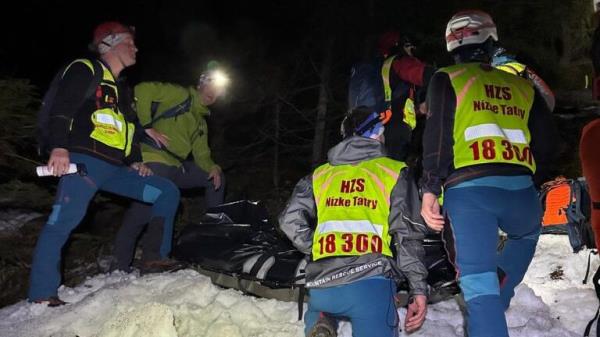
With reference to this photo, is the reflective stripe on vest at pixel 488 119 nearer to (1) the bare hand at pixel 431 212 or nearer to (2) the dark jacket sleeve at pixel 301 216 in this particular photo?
(1) the bare hand at pixel 431 212

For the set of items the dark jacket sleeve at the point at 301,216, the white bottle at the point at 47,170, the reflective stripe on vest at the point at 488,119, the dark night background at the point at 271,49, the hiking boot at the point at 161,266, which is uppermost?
the dark night background at the point at 271,49

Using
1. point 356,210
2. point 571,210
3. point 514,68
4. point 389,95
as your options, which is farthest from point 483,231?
point 389,95

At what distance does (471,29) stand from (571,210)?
1.91 metres

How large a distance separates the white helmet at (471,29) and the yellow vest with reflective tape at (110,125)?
277 centimetres

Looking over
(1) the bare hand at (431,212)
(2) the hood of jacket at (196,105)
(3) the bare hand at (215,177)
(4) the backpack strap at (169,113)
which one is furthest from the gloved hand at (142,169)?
(1) the bare hand at (431,212)

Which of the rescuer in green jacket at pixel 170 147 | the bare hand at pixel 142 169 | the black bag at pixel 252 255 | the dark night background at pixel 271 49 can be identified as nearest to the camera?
the black bag at pixel 252 255

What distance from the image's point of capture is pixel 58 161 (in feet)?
13.1

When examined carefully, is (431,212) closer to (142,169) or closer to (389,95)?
(389,95)

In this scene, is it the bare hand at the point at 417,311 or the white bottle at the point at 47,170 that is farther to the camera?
the white bottle at the point at 47,170

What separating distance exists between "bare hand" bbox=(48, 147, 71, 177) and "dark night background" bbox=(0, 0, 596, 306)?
3.93 m

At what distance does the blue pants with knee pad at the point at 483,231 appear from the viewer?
278 centimetres

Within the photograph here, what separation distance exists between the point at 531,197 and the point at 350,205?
103 cm

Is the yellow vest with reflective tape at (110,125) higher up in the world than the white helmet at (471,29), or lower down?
lower down

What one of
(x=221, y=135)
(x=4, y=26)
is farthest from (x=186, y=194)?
(x=4, y=26)
